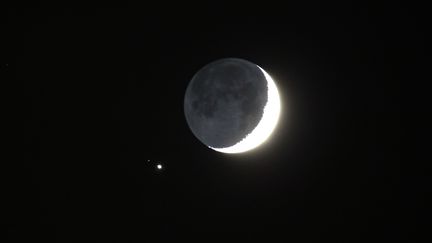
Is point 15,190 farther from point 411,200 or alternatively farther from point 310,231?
point 411,200

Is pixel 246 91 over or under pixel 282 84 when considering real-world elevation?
under

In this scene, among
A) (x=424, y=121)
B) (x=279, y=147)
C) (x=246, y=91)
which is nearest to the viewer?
(x=246, y=91)

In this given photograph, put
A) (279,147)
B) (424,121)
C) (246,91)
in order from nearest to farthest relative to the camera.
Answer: (246,91), (424,121), (279,147)

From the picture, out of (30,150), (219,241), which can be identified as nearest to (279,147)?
(219,241)

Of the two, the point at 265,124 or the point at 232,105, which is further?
the point at 265,124
